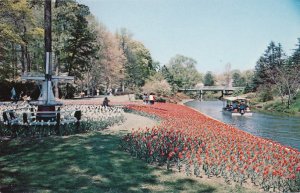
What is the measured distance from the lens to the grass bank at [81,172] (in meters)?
8.46

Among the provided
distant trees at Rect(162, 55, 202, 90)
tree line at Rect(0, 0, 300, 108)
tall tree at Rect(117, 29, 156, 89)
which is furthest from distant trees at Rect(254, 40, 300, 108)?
distant trees at Rect(162, 55, 202, 90)

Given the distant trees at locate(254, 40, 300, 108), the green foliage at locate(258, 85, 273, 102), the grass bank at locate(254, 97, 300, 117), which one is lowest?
the grass bank at locate(254, 97, 300, 117)

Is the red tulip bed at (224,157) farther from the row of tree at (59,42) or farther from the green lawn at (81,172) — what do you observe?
the row of tree at (59,42)

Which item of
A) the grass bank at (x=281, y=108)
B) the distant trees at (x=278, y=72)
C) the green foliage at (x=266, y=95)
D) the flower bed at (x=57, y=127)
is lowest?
the grass bank at (x=281, y=108)

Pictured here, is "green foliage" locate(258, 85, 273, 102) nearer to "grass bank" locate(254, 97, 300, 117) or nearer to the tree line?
the tree line

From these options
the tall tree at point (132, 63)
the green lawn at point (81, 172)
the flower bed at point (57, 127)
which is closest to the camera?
the green lawn at point (81, 172)

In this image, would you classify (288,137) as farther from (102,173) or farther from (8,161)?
(8,161)

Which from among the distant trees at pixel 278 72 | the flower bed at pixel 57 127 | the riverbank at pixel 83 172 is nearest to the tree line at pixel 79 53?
the distant trees at pixel 278 72

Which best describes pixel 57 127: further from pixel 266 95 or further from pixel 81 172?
pixel 266 95

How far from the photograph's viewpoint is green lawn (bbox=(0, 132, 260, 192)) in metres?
8.46

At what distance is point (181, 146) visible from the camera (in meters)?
12.5

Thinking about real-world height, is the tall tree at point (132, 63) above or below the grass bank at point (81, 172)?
above

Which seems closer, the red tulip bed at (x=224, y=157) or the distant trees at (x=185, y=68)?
the red tulip bed at (x=224, y=157)

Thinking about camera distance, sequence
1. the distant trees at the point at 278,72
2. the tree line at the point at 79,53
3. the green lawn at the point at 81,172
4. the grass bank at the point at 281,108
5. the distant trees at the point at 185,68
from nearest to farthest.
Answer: the green lawn at the point at 81,172 → the tree line at the point at 79,53 → the grass bank at the point at 281,108 → the distant trees at the point at 278,72 → the distant trees at the point at 185,68
